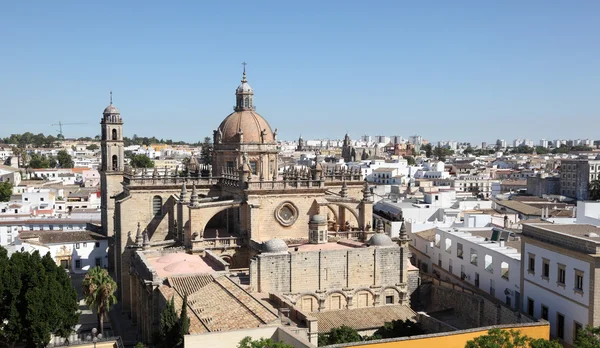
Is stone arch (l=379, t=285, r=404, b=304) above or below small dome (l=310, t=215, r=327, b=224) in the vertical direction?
below

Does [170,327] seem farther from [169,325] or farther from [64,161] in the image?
[64,161]

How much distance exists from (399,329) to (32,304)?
1587 centimetres

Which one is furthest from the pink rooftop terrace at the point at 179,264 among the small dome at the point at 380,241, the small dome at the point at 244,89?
the small dome at the point at 244,89

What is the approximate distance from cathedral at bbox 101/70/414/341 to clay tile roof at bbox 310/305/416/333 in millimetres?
632

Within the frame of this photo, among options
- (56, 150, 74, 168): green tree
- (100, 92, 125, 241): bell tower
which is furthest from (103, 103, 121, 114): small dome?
(56, 150, 74, 168): green tree

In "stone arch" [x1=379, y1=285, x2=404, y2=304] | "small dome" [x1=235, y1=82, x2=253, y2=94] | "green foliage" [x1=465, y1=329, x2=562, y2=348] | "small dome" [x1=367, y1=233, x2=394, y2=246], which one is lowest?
"stone arch" [x1=379, y1=285, x2=404, y2=304]

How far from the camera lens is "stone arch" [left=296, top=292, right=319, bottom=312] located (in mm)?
29936

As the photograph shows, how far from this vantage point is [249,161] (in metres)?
40.5

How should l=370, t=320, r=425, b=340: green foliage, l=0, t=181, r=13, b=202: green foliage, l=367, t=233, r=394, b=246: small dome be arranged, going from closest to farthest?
1. l=370, t=320, r=425, b=340: green foliage
2. l=367, t=233, r=394, b=246: small dome
3. l=0, t=181, r=13, b=202: green foliage

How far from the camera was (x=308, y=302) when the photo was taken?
3022 cm

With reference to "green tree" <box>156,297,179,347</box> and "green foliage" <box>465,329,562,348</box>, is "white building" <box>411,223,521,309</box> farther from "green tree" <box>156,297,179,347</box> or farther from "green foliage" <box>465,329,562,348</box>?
"green tree" <box>156,297,179,347</box>

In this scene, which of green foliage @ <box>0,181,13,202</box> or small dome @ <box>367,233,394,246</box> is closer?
small dome @ <box>367,233,394,246</box>

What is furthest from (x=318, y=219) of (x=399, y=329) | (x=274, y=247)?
(x=399, y=329)

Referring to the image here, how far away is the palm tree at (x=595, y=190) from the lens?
279 feet
